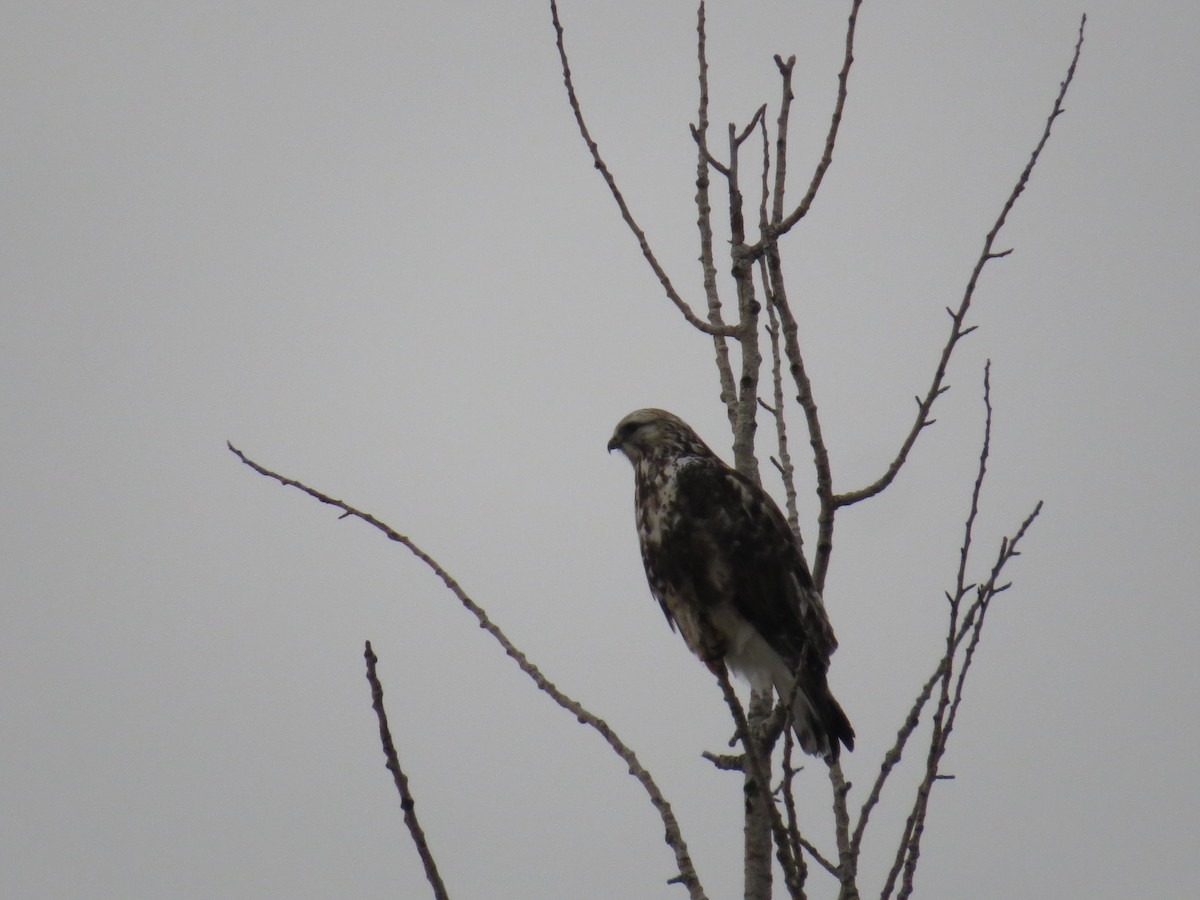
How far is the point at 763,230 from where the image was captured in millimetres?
2836

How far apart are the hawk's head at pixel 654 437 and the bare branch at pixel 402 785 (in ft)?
10.1

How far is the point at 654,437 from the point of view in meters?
5.09

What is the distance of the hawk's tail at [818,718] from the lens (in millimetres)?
3863

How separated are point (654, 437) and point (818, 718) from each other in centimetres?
157

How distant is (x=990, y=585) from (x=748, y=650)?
2004 millimetres

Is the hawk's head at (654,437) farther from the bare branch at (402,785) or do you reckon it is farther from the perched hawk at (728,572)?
the bare branch at (402,785)

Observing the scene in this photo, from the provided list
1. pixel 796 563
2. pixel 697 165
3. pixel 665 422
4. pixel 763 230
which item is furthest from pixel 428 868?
pixel 665 422

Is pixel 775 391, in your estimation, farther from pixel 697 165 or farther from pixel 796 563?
pixel 796 563

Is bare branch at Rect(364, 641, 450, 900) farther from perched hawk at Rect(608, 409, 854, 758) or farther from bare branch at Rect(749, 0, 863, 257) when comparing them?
perched hawk at Rect(608, 409, 854, 758)

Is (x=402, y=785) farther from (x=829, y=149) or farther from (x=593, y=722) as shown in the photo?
(x=829, y=149)

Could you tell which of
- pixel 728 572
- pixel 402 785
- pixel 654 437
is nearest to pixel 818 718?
pixel 728 572

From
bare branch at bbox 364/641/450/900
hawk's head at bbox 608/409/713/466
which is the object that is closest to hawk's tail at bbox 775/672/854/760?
hawk's head at bbox 608/409/713/466

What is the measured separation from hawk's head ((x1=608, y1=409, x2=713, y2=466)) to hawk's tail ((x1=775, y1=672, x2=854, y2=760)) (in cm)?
123

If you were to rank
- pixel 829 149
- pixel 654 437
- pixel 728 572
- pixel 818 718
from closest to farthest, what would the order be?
1. pixel 829 149
2. pixel 818 718
3. pixel 728 572
4. pixel 654 437
